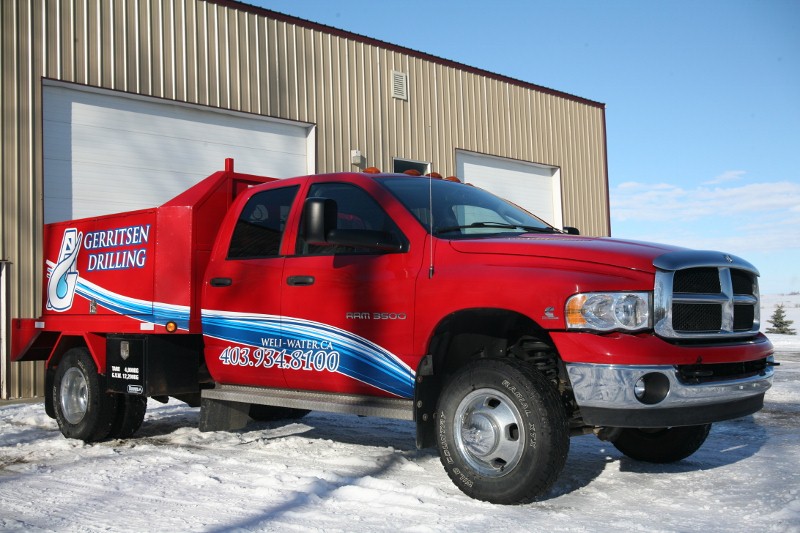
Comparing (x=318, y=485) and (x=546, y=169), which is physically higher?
(x=546, y=169)

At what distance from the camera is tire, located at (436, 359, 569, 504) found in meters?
4.42

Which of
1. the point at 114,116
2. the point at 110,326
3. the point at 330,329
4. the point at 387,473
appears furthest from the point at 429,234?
the point at 114,116

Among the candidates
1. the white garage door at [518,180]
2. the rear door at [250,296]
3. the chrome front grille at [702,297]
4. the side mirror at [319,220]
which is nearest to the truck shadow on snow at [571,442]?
the rear door at [250,296]

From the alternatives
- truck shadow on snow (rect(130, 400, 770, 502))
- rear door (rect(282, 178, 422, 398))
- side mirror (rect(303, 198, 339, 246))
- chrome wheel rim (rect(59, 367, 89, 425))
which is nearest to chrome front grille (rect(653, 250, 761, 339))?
truck shadow on snow (rect(130, 400, 770, 502))

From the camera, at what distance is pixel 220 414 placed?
661 cm

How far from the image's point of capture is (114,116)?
12539 mm

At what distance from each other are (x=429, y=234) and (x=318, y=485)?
1.67 metres

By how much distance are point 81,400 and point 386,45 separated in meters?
10.8

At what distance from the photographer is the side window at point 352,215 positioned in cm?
549

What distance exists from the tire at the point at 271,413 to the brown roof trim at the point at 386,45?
26.5ft

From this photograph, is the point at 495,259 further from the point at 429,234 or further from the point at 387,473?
the point at 387,473

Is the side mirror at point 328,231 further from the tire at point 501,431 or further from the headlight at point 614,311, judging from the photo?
the headlight at point 614,311

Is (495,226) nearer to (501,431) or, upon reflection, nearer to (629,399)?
(501,431)

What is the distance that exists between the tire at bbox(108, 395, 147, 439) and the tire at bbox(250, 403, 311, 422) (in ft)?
3.76
